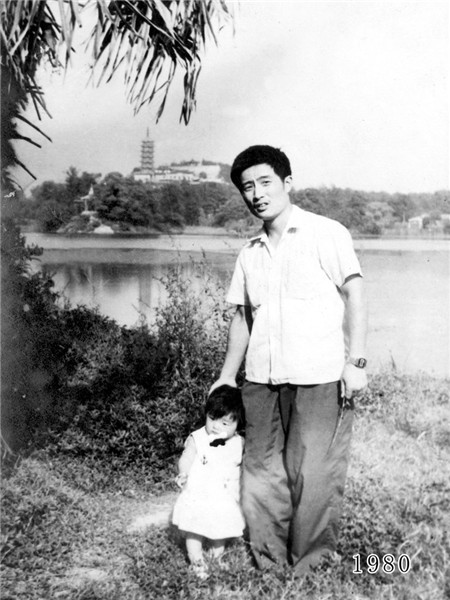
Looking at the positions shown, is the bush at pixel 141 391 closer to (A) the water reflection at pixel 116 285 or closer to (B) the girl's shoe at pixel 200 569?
(A) the water reflection at pixel 116 285

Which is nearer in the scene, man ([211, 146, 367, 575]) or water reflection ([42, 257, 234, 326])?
man ([211, 146, 367, 575])

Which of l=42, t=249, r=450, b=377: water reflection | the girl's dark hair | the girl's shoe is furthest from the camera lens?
l=42, t=249, r=450, b=377: water reflection

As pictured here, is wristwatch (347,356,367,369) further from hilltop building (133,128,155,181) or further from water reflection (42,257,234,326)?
hilltop building (133,128,155,181)

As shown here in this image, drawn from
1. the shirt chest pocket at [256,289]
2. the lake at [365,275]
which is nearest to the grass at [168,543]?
the shirt chest pocket at [256,289]

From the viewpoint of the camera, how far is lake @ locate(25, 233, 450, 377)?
221 inches

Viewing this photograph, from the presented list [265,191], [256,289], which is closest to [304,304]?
[256,289]

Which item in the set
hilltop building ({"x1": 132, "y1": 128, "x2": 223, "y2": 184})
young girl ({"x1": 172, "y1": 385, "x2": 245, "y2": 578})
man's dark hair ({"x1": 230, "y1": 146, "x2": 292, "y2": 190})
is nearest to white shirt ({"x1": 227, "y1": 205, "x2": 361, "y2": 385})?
man's dark hair ({"x1": 230, "y1": 146, "x2": 292, "y2": 190})

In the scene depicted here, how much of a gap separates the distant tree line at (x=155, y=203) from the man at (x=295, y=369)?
2525 mm

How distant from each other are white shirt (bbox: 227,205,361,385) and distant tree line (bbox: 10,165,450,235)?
8.41ft

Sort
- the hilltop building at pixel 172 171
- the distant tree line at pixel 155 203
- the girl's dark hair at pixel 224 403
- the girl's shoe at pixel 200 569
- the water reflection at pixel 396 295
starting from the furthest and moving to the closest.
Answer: the water reflection at pixel 396 295
the hilltop building at pixel 172 171
the distant tree line at pixel 155 203
the girl's dark hair at pixel 224 403
the girl's shoe at pixel 200 569

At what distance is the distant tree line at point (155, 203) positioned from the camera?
17.9 ft

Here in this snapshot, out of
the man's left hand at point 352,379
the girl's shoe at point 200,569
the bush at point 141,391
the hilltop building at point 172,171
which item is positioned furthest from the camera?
the hilltop building at point 172,171

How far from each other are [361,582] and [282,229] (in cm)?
157

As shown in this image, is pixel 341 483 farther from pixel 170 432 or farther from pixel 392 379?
Result: pixel 392 379
